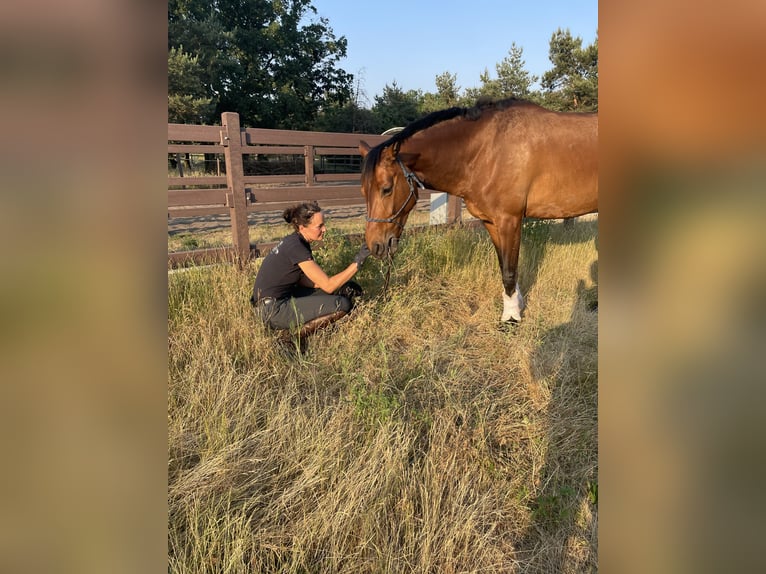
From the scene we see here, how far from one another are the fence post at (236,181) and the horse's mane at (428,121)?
1.83 metres

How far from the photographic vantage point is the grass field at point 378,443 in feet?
5.11

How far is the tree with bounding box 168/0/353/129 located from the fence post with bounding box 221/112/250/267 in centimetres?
2007

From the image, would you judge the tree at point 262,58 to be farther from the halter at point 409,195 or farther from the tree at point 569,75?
the halter at point 409,195

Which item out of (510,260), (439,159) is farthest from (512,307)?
(439,159)

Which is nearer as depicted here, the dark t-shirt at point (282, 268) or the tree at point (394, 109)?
the dark t-shirt at point (282, 268)

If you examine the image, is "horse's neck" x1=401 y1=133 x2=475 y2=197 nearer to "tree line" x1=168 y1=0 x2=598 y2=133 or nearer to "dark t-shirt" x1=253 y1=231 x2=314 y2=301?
"dark t-shirt" x1=253 y1=231 x2=314 y2=301

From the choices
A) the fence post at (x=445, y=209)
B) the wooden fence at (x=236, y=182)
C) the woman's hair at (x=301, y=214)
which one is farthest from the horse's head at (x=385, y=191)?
the fence post at (x=445, y=209)

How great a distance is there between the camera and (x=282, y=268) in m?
3.48

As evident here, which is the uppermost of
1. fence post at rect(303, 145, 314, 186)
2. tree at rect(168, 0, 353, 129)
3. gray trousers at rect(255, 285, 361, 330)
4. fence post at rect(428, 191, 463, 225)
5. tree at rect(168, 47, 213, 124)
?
tree at rect(168, 0, 353, 129)

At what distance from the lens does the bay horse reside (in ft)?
12.6

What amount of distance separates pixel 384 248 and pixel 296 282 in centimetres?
86
